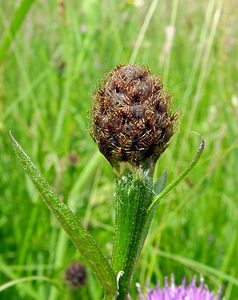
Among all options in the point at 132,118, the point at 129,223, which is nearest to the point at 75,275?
the point at 129,223

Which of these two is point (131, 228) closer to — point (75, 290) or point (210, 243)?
point (75, 290)

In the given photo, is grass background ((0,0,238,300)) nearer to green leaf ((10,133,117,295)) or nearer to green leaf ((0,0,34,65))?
green leaf ((0,0,34,65))

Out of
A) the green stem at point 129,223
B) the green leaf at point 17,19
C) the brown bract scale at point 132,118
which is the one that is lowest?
the green stem at point 129,223

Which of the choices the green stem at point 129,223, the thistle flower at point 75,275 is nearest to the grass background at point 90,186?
the thistle flower at point 75,275

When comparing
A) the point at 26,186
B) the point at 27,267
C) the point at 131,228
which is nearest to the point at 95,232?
the point at 26,186

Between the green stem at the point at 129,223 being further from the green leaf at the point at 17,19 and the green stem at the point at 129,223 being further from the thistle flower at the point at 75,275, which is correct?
the thistle flower at the point at 75,275
